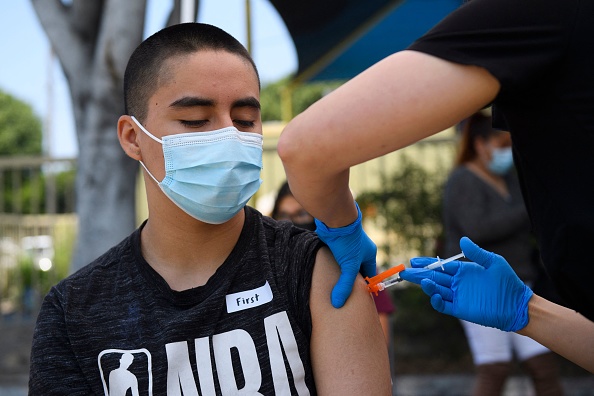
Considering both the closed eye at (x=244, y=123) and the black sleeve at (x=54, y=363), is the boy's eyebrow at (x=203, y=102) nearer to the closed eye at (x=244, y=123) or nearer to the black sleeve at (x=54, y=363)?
the closed eye at (x=244, y=123)

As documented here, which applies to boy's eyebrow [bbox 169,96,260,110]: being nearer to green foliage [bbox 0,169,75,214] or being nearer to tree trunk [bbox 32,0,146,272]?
tree trunk [bbox 32,0,146,272]

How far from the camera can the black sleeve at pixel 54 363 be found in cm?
192

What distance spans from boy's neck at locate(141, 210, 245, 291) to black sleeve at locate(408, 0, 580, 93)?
0.97 metres

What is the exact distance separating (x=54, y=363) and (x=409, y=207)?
15.8 feet

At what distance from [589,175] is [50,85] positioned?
24.0 m

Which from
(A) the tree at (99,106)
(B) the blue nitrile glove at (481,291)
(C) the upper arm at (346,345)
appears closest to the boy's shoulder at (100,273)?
(C) the upper arm at (346,345)

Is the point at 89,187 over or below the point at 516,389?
over

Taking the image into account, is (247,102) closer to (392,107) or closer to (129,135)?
(129,135)

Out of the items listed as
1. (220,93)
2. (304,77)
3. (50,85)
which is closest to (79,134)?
(220,93)

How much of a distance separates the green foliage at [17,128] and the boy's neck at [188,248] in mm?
39188

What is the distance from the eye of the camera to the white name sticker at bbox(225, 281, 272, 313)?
192 centimetres

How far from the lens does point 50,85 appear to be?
77.6 ft

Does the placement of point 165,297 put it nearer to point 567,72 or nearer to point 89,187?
point 567,72

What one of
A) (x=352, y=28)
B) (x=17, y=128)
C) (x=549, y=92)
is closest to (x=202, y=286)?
(x=549, y=92)
